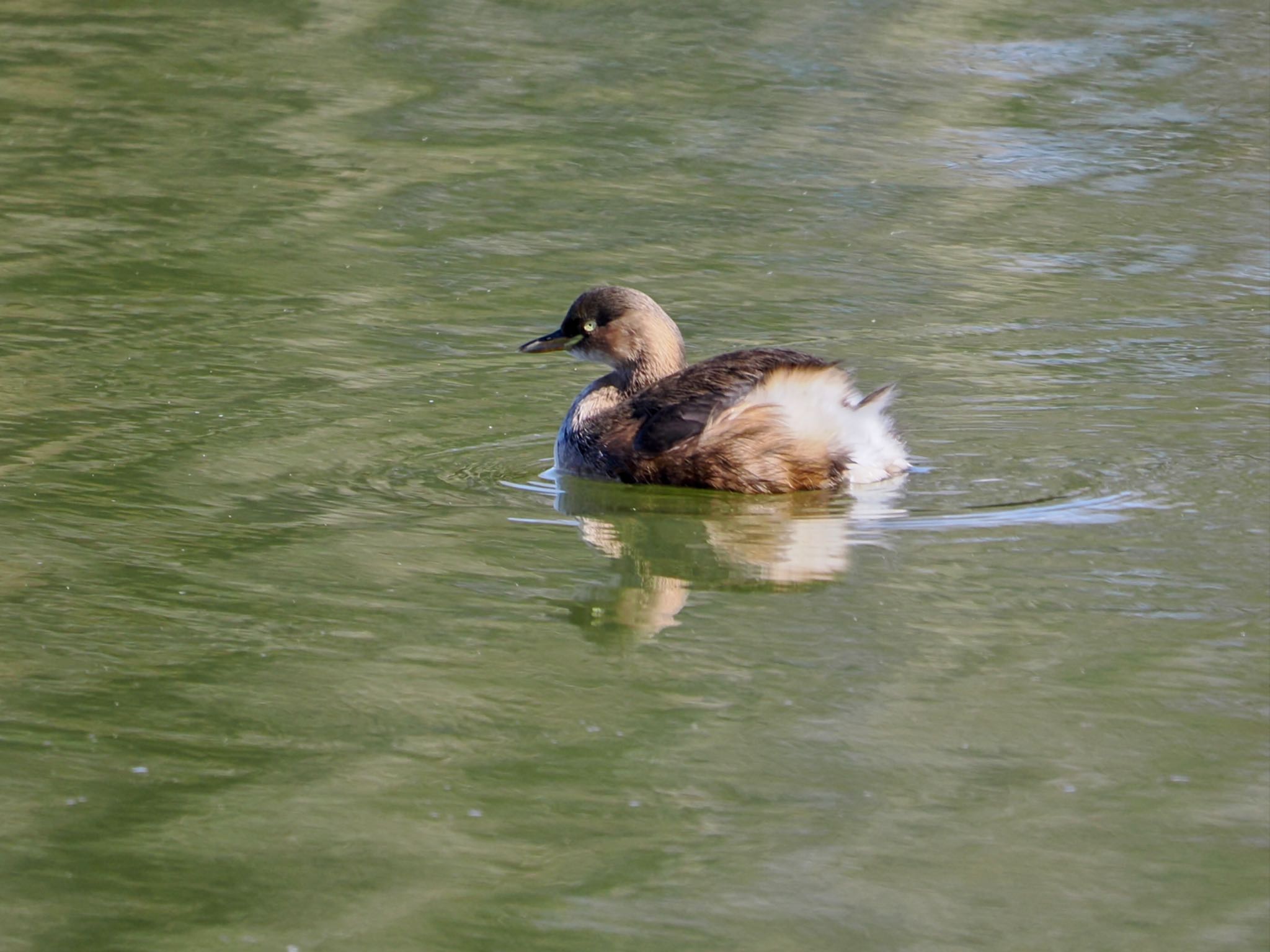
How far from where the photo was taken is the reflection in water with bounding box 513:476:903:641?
5.58 m

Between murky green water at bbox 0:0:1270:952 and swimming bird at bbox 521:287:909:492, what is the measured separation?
0.47 feet

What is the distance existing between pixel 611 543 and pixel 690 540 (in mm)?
233

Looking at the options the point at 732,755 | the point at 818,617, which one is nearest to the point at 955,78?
the point at 818,617

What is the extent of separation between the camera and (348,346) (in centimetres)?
858

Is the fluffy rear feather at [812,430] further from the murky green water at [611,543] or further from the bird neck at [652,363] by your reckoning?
the bird neck at [652,363]

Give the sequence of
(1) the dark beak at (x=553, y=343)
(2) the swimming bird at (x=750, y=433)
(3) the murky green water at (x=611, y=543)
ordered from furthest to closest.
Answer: (1) the dark beak at (x=553, y=343) → (2) the swimming bird at (x=750, y=433) → (3) the murky green water at (x=611, y=543)

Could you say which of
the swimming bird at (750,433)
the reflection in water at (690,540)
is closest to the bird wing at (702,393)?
the swimming bird at (750,433)

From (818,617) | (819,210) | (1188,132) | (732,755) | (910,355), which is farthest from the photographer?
(1188,132)

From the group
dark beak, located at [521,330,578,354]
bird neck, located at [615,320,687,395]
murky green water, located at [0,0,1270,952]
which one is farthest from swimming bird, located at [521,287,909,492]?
dark beak, located at [521,330,578,354]

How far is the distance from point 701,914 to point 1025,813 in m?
0.76

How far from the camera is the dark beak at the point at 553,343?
7.78 metres

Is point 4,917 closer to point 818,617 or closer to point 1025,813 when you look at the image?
point 1025,813

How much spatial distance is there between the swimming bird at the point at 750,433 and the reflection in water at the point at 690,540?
0.05 m

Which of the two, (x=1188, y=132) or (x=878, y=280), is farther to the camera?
(x=1188, y=132)
